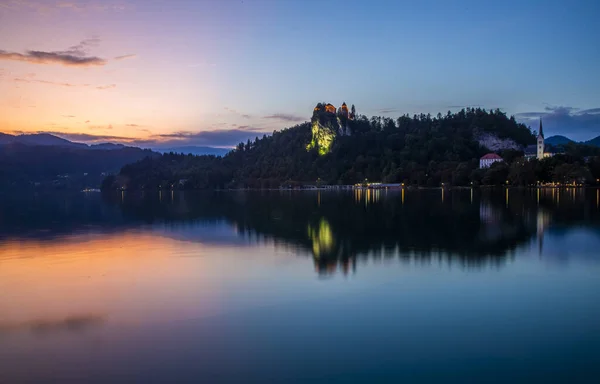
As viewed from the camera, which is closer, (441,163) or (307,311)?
(307,311)

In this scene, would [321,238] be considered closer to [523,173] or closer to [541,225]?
[541,225]

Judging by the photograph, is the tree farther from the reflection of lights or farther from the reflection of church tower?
the reflection of lights

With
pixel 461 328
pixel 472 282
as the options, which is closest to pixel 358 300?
pixel 461 328

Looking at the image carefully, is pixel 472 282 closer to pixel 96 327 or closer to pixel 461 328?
pixel 461 328

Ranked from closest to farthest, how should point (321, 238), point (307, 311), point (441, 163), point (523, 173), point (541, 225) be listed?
point (307, 311) → point (321, 238) → point (541, 225) → point (523, 173) → point (441, 163)

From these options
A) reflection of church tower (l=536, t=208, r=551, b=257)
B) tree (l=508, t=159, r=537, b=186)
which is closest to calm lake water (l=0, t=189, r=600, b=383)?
reflection of church tower (l=536, t=208, r=551, b=257)

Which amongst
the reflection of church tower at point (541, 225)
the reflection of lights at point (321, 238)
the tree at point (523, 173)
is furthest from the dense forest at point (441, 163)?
the reflection of lights at point (321, 238)

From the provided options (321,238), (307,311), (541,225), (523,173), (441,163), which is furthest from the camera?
(441,163)

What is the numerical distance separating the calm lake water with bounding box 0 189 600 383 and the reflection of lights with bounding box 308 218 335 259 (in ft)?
0.86

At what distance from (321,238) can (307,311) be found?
43.6 feet

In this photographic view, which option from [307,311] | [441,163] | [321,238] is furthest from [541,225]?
[441,163]

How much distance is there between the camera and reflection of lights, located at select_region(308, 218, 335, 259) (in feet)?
68.9

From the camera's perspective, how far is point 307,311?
1166cm

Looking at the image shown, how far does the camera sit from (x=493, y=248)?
67.1 ft
